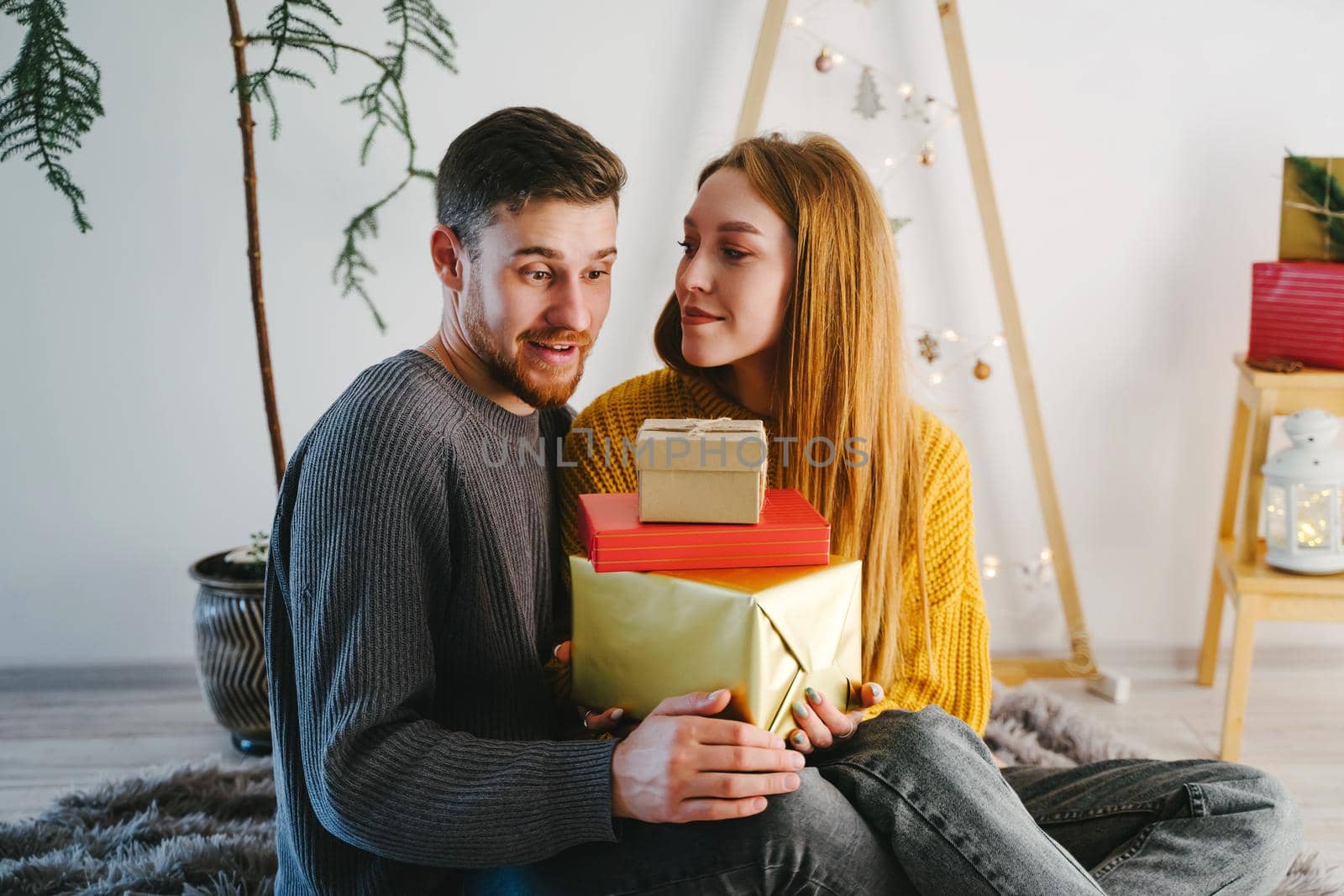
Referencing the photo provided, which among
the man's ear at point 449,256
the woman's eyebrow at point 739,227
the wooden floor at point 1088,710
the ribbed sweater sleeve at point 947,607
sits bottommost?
the wooden floor at point 1088,710

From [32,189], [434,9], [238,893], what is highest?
[434,9]

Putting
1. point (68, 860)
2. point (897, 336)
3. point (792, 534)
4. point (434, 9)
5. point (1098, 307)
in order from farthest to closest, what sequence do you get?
1. point (1098, 307)
2. point (434, 9)
3. point (68, 860)
4. point (897, 336)
5. point (792, 534)

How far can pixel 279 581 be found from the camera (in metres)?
1.10

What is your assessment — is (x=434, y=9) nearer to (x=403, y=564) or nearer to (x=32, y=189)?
(x=32, y=189)

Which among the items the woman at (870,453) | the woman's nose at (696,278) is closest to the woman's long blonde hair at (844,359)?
the woman at (870,453)

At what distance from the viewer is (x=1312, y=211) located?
2061 millimetres

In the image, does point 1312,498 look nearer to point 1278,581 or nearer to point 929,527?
point 1278,581

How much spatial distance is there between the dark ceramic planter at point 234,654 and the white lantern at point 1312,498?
176 cm

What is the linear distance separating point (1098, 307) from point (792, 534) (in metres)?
1.57

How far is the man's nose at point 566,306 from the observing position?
118 cm

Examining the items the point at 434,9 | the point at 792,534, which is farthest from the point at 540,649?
the point at 434,9

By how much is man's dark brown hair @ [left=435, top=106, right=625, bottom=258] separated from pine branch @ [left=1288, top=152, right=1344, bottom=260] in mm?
1467

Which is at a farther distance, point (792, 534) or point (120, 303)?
point (120, 303)

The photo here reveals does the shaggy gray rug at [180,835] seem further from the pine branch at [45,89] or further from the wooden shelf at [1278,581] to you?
the pine branch at [45,89]
